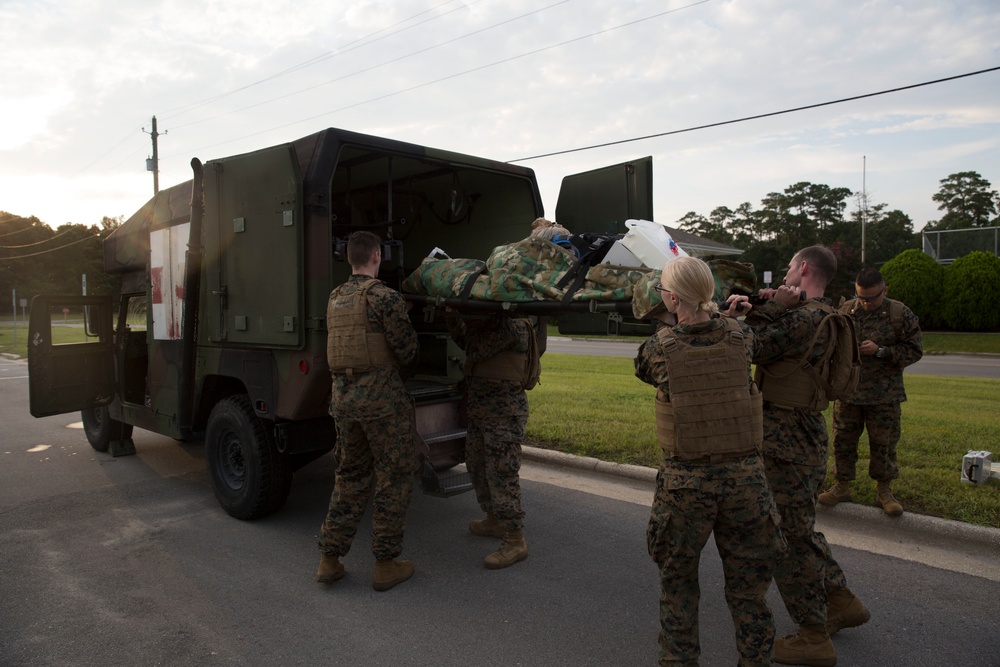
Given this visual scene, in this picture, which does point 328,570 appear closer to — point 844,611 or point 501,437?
point 501,437

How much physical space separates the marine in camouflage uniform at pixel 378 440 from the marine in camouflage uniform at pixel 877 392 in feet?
10.5

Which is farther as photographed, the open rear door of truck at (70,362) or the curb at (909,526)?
the open rear door of truck at (70,362)

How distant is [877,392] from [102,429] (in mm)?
7267

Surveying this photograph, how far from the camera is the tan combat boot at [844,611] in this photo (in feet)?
10.4

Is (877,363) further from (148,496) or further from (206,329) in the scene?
(148,496)

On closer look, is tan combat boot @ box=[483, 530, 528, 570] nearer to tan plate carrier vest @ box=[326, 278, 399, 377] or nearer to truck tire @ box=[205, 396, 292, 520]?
tan plate carrier vest @ box=[326, 278, 399, 377]

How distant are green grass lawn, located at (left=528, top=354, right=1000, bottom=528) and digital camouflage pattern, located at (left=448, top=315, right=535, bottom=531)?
213 centimetres

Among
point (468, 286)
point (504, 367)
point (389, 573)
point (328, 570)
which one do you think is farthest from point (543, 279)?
point (328, 570)

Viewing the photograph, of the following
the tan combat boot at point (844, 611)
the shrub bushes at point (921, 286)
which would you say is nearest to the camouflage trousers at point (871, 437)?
the tan combat boot at point (844, 611)

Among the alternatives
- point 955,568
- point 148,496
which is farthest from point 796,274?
point 148,496

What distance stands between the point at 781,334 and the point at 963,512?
2.63 m

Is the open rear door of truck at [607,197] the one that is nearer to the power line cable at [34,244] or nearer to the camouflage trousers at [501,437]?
the camouflage trousers at [501,437]

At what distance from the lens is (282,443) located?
15.1ft

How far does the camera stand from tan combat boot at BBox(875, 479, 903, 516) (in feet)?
15.1
